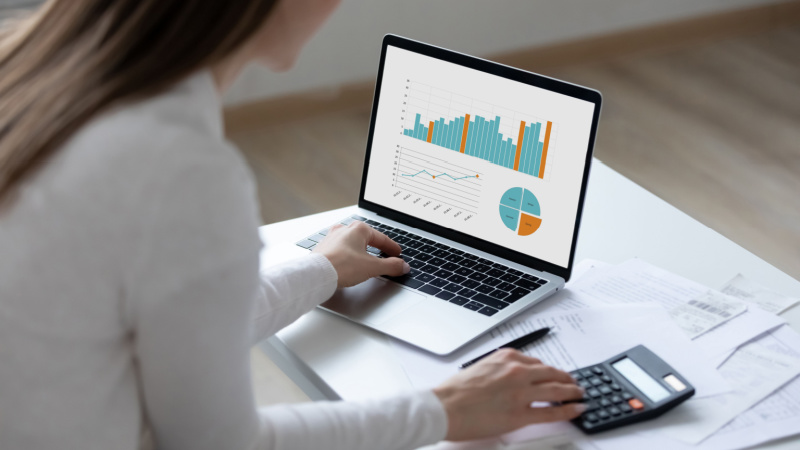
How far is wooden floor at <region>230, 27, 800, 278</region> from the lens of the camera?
288 cm

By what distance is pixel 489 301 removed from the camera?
122 centimetres

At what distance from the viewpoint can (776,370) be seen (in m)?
1.09

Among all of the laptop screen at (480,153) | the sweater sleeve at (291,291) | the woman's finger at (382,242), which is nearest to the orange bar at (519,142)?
the laptop screen at (480,153)

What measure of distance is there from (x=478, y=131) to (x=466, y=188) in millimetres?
87

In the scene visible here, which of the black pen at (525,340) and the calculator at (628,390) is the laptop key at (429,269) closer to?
the black pen at (525,340)

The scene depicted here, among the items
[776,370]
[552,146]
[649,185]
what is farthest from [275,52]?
[649,185]

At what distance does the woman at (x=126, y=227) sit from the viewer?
2.40 feet

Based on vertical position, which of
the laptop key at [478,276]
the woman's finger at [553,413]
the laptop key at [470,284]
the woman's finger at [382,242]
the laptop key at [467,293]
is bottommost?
the woman's finger at [553,413]

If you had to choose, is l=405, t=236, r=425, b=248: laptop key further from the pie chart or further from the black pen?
the black pen

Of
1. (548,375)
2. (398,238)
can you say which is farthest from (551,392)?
(398,238)

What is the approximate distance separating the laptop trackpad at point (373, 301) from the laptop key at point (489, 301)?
74 mm

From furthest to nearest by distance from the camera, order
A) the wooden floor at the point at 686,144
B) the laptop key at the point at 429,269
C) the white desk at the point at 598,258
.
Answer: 1. the wooden floor at the point at 686,144
2. the laptop key at the point at 429,269
3. the white desk at the point at 598,258

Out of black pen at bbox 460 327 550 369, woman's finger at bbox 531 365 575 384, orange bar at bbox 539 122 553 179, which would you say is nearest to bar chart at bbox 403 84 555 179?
orange bar at bbox 539 122 553 179

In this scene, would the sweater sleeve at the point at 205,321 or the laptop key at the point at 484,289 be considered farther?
the laptop key at the point at 484,289
